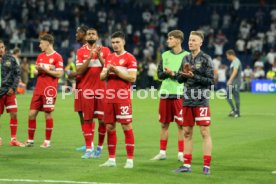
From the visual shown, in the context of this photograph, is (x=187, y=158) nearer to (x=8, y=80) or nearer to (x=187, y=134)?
(x=187, y=134)

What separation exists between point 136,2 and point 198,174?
42.1 m

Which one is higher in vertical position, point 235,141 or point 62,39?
point 62,39

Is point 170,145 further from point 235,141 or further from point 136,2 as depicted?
point 136,2

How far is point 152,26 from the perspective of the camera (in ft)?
170

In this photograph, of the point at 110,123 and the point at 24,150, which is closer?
the point at 110,123

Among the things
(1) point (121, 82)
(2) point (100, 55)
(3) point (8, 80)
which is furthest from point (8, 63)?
(1) point (121, 82)

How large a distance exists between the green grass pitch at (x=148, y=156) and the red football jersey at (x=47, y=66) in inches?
52.9

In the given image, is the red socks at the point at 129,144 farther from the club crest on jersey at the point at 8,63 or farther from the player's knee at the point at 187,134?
the club crest on jersey at the point at 8,63

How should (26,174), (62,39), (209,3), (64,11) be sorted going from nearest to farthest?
(26,174) → (62,39) → (64,11) → (209,3)

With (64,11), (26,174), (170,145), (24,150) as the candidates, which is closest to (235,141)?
(170,145)

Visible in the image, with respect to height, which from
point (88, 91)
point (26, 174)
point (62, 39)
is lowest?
point (26, 174)

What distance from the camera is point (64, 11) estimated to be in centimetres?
5169

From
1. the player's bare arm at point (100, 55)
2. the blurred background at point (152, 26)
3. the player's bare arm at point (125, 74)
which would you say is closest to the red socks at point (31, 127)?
the player's bare arm at point (100, 55)

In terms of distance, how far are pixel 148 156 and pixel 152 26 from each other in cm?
3637
